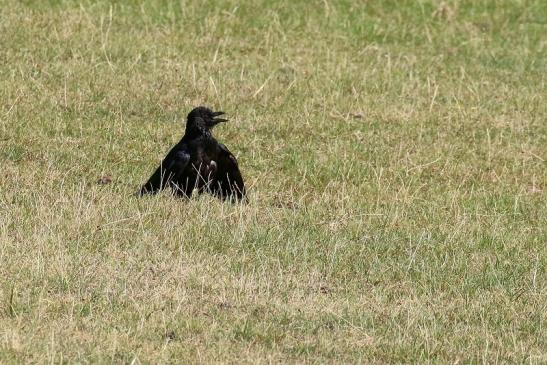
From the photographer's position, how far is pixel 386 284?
9750mm

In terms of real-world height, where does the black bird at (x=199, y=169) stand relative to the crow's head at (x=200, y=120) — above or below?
below

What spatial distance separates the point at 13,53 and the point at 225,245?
8090mm

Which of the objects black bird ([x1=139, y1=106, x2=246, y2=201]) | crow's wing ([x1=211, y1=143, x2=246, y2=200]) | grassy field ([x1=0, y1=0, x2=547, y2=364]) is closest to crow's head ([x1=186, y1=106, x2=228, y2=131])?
black bird ([x1=139, y1=106, x2=246, y2=201])

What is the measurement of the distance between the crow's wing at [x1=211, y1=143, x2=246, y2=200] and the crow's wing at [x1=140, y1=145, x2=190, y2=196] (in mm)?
369

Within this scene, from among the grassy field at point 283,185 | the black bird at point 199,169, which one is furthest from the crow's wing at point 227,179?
the grassy field at point 283,185

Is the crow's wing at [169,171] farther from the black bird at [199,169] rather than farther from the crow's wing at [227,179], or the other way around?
the crow's wing at [227,179]

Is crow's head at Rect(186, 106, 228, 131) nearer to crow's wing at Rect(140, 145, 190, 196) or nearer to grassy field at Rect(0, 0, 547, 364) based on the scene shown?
crow's wing at Rect(140, 145, 190, 196)

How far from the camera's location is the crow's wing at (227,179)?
1241cm

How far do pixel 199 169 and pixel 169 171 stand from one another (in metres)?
0.31

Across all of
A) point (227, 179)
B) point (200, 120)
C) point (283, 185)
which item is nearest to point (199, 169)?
point (227, 179)

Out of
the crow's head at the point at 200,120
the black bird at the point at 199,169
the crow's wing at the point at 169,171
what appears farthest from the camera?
the crow's head at the point at 200,120

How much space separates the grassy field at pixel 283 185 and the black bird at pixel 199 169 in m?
0.35

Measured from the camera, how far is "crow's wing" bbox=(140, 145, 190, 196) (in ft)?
39.5

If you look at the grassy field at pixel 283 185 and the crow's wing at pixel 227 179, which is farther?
the crow's wing at pixel 227 179
